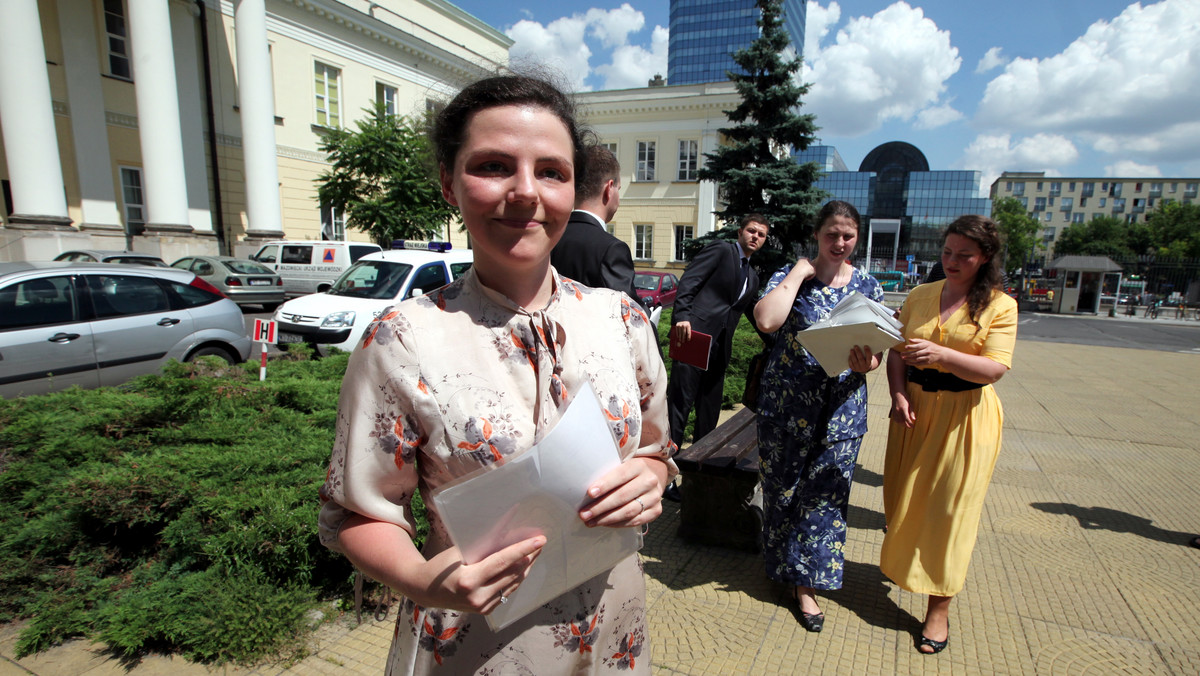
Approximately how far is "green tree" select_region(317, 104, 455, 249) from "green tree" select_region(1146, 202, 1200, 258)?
68.6 m

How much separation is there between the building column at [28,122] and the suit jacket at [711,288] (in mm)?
18717

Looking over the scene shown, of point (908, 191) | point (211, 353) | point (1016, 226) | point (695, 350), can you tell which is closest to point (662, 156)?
point (211, 353)

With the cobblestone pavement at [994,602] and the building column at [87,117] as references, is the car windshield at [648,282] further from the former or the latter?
the building column at [87,117]

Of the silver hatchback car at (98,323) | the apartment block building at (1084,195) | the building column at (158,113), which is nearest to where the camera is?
the silver hatchback car at (98,323)

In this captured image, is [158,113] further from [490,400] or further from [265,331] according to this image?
[490,400]

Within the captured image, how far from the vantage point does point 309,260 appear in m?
17.2

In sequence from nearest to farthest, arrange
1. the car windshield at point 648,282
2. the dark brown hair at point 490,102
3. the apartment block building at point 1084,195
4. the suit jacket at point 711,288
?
1. the dark brown hair at point 490,102
2. the suit jacket at point 711,288
3. the car windshield at point 648,282
4. the apartment block building at point 1084,195

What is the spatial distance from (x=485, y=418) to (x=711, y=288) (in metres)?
3.48

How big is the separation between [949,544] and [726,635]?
1.12m

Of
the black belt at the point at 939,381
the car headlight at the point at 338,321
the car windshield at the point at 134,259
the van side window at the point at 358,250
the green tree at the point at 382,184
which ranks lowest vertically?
the car headlight at the point at 338,321

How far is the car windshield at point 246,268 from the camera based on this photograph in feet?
50.5

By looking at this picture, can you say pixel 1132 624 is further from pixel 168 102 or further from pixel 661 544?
pixel 168 102

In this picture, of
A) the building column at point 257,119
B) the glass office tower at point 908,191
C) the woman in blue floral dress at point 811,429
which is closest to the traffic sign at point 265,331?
the woman in blue floral dress at point 811,429

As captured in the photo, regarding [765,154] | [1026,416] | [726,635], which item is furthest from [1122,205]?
[726,635]
